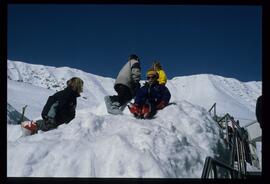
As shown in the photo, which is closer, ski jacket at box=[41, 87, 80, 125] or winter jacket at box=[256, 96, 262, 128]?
winter jacket at box=[256, 96, 262, 128]

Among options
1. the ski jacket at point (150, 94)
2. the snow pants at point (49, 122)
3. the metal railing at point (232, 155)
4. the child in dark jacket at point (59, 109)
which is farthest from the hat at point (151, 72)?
the snow pants at point (49, 122)

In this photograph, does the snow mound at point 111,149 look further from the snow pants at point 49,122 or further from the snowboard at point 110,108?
the snowboard at point 110,108

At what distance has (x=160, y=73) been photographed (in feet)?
18.8

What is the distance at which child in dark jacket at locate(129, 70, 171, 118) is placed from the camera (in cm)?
562

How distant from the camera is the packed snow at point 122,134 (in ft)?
16.9

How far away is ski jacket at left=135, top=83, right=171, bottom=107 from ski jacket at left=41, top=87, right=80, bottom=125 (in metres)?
0.62

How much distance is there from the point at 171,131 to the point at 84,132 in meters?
0.83

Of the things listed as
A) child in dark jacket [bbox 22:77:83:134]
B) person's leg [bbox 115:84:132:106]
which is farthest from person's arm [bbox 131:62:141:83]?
child in dark jacket [bbox 22:77:83:134]

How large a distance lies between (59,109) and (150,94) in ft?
2.96

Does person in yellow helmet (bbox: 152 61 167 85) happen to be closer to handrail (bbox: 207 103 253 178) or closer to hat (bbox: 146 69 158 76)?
hat (bbox: 146 69 158 76)

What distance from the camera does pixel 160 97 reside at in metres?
5.73

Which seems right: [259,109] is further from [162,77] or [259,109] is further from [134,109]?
[134,109]

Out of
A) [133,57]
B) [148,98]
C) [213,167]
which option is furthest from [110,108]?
[213,167]
